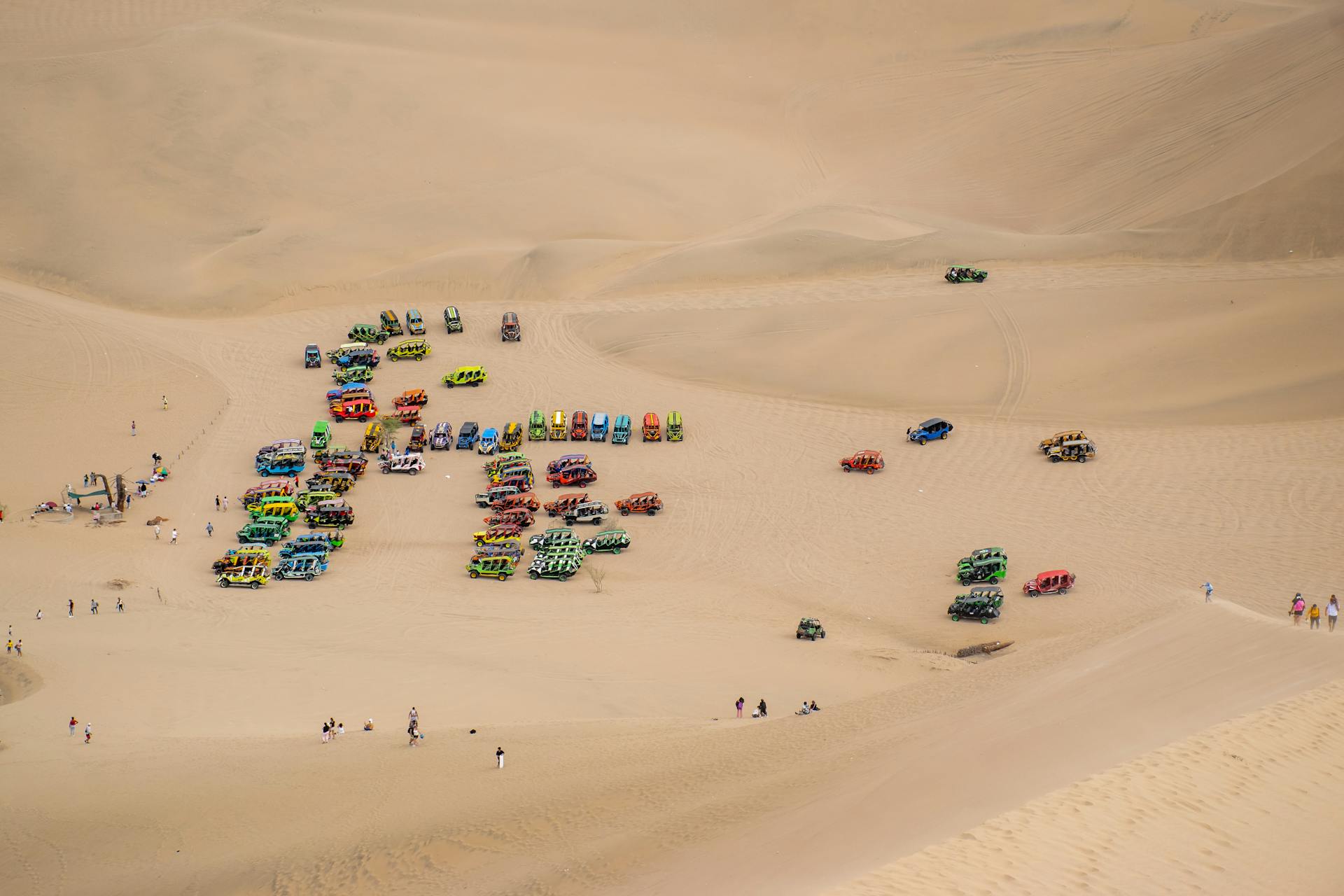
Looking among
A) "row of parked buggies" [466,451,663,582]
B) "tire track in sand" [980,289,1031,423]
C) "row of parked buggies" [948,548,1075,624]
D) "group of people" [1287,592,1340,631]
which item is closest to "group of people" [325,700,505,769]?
"row of parked buggies" [948,548,1075,624]

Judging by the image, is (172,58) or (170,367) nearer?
(170,367)

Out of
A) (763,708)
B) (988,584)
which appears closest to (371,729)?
(763,708)

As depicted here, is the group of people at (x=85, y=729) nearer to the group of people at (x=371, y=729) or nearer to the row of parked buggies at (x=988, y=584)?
the group of people at (x=371, y=729)

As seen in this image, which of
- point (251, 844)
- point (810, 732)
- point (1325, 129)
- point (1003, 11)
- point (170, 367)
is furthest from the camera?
point (1003, 11)

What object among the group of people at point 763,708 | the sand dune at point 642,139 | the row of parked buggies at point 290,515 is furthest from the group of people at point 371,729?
the sand dune at point 642,139

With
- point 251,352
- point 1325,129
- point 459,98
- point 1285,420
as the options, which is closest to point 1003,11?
point 1325,129

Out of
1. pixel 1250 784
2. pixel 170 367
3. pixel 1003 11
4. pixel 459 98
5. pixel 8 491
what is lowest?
pixel 1250 784

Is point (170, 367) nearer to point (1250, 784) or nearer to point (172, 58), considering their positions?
point (172, 58)
